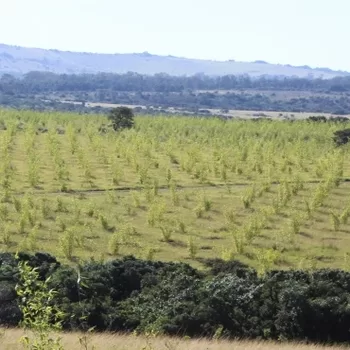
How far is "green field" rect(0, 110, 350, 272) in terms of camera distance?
2657cm

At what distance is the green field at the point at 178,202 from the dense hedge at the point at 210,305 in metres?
4.94

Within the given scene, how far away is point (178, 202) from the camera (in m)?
34.5

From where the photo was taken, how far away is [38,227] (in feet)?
94.9

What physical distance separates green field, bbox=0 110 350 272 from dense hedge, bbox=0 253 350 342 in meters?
4.94

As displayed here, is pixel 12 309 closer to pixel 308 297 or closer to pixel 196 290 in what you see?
pixel 196 290

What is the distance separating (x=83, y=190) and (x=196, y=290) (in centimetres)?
2086

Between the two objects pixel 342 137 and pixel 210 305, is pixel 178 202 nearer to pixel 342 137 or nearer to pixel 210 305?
pixel 210 305

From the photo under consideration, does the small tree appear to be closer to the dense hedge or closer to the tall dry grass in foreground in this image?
the dense hedge

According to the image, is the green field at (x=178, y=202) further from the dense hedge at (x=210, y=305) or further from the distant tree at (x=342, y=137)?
the dense hedge at (x=210, y=305)

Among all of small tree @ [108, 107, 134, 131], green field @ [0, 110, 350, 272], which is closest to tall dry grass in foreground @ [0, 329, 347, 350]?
green field @ [0, 110, 350, 272]

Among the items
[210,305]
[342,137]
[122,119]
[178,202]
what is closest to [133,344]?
[210,305]

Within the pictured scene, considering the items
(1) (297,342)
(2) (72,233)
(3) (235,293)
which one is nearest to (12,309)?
(3) (235,293)

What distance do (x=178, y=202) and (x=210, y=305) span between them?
18.6 meters

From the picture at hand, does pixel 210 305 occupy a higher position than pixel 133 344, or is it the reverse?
pixel 133 344
